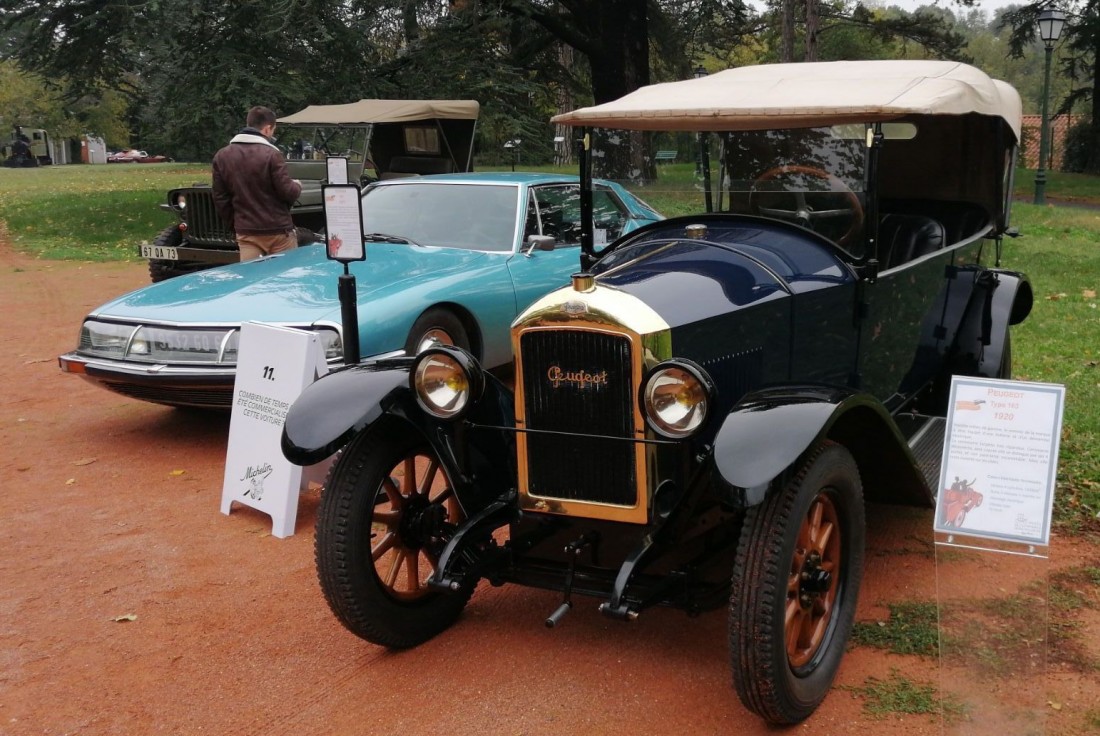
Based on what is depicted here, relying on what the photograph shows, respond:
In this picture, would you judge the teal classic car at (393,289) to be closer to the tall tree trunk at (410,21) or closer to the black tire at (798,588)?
the black tire at (798,588)

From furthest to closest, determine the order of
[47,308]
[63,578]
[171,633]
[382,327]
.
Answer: [47,308] → [382,327] → [63,578] → [171,633]

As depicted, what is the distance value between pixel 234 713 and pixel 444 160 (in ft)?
32.9

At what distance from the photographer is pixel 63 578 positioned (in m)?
4.52

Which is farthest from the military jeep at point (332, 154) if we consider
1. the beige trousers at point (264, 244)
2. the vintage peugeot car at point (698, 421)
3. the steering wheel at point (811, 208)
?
the vintage peugeot car at point (698, 421)

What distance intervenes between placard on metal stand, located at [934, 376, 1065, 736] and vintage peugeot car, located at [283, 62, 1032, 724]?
37 cm

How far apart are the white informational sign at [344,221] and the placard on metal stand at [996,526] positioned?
3105 millimetres

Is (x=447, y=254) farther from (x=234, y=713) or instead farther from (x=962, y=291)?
(x=234, y=713)

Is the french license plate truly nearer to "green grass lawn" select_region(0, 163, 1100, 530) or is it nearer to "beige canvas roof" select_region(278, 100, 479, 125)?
"beige canvas roof" select_region(278, 100, 479, 125)

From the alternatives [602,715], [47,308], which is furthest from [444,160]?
[602,715]

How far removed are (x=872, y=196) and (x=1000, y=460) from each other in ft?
4.55

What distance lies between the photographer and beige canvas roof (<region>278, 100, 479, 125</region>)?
11.7 m

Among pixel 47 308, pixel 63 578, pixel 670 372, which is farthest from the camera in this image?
pixel 47 308

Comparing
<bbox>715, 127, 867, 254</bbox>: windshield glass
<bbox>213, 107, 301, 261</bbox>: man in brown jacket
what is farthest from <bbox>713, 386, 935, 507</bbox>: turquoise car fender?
<bbox>213, 107, 301, 261</bbox>: man in brown jacket

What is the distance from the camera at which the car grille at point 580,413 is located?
3.40 metres
